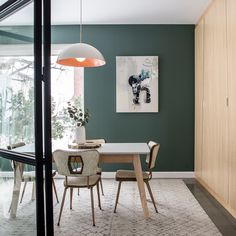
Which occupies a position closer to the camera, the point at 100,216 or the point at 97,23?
the point at 100,216

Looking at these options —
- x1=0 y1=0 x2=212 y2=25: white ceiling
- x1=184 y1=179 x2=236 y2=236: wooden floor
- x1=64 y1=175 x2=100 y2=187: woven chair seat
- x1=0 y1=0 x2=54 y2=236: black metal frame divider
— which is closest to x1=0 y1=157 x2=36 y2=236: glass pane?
x1=0 y1=0 x2=54 y2=236: black metal frame divider

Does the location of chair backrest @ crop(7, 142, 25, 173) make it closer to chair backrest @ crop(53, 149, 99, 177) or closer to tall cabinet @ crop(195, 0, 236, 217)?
chair backrest @ crop(53, 149, 99, 177)

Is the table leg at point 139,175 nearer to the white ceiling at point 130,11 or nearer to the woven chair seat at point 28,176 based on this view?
the woven chair seat at point 28,176

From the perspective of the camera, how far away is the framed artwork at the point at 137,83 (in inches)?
207

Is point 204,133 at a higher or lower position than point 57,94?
lower

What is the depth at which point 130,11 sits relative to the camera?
15.3 ft

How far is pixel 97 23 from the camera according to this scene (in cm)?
526

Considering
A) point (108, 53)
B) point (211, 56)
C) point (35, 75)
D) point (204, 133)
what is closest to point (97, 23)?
point (108, 53)

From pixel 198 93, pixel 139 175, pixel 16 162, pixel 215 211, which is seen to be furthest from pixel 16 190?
pixel 198 93

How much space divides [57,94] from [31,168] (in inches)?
148

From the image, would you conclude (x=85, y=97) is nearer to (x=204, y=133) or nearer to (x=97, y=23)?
(x=97, y=23)

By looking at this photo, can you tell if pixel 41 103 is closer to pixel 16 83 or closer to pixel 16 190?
pixel 16 83

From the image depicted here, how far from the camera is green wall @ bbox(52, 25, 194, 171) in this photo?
17.4 feet

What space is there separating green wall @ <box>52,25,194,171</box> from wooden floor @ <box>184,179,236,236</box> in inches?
35.4
